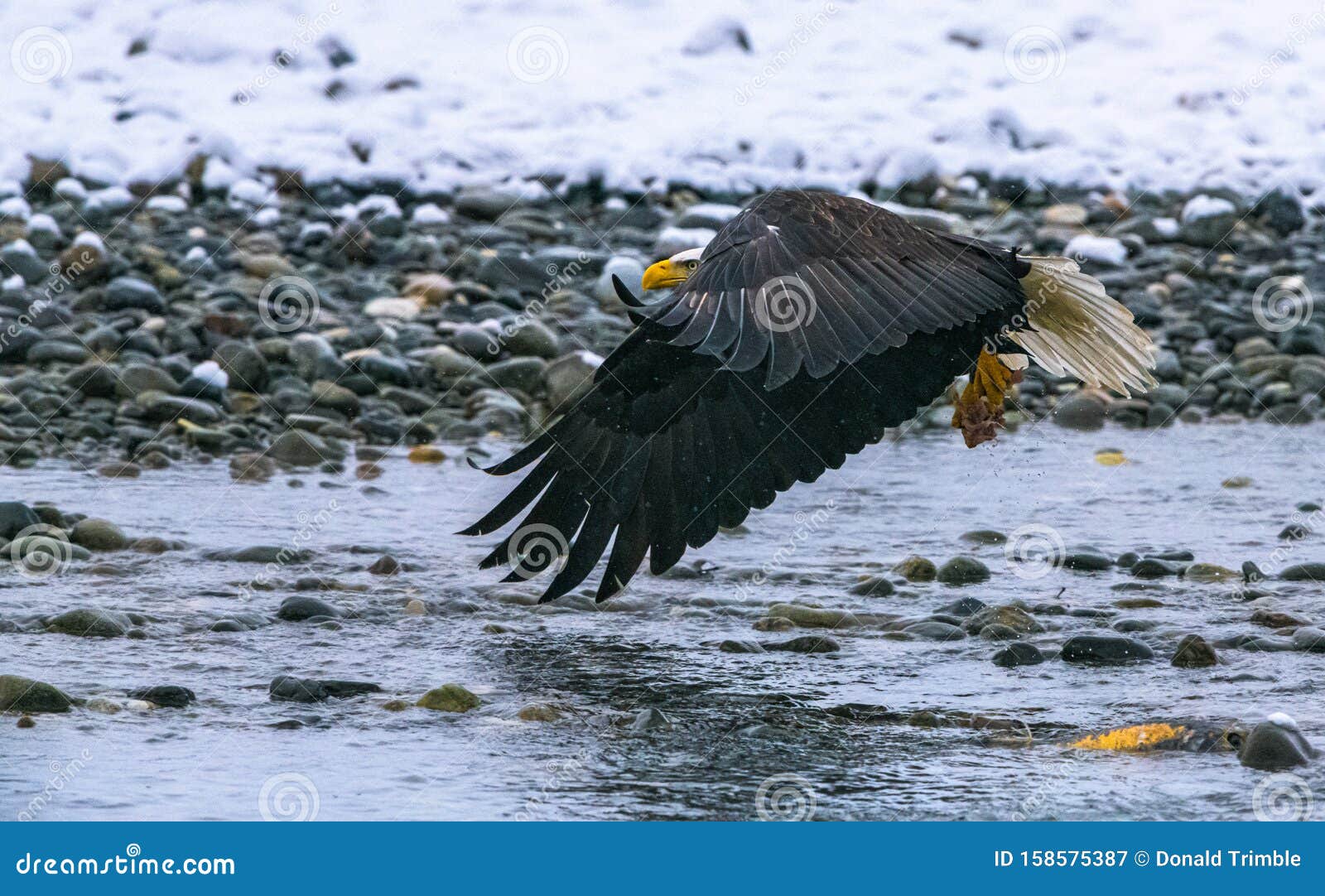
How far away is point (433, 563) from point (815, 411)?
178 centimetres

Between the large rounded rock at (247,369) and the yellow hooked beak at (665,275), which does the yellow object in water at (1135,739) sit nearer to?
the yellow hooked beak at (665,275)

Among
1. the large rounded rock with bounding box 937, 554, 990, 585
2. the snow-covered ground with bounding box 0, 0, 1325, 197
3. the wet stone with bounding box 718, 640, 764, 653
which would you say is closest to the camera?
the wet stone with bounding box 718, 640, 764, 653

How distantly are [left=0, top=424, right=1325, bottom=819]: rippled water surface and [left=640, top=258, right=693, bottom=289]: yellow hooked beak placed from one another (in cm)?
108

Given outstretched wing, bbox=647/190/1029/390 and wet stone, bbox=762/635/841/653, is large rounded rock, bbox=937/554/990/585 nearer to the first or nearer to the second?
wet stone, bbox=762/635/841/653

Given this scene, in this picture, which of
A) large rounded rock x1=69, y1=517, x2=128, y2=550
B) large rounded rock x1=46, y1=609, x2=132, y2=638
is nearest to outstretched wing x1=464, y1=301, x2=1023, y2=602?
large rounded rock x1=46, y1=609, x2=132, y2=638

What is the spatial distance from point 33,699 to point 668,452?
1.83m

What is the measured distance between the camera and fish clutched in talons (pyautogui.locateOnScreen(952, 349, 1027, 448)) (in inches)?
237

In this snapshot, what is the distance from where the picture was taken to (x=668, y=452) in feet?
16.9

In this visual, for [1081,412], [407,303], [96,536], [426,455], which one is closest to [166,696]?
[96,536]

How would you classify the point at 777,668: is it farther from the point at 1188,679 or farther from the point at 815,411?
the point at 1188,679

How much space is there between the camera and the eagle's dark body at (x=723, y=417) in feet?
16.1

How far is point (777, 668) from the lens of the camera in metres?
5.16

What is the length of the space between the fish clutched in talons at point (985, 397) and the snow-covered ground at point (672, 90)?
614cm

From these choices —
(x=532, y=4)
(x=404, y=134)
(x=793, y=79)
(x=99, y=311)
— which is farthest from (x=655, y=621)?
(x=532, y=4)
